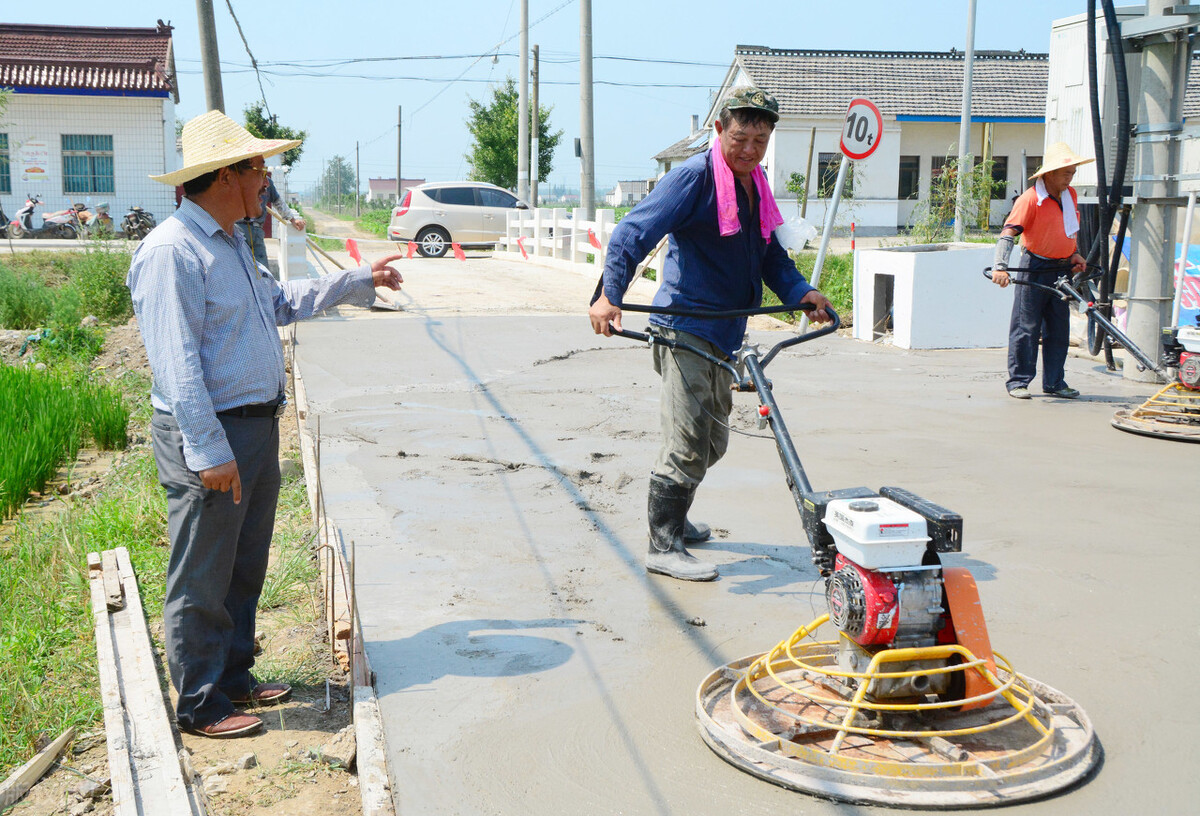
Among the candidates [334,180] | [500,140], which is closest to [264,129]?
[500,140]

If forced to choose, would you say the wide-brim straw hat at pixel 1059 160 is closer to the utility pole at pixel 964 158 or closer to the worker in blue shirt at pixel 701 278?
the worker in blue shirt at pixel 701 278

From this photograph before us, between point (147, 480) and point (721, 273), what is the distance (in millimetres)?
4251

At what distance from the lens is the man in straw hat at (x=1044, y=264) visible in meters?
8.56

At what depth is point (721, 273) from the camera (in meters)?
4.59

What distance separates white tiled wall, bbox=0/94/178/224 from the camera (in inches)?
1138

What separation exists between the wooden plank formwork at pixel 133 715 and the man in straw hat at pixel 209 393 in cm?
17

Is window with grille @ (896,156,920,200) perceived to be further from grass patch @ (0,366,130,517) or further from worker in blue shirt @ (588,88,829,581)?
Answer: worker in blue shirt @ (588,88,829,581)

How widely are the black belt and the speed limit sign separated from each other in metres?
8.64

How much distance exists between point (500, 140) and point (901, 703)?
143 ft

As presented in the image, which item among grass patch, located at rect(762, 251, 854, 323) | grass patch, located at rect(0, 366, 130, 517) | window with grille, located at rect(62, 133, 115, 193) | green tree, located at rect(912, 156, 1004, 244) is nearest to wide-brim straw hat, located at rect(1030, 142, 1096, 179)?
grass patch, located at rect(762, 251, 854, 323)

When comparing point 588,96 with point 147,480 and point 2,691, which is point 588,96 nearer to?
point 147,480

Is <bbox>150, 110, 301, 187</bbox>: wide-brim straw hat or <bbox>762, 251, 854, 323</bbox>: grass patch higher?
<bbox>150, 110, 301, 187</bbox>: wide-brim straw hat

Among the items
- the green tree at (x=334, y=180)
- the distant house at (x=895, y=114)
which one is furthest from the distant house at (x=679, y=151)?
the green tree at (x=334, y=180)

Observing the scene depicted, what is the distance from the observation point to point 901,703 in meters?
3.16
